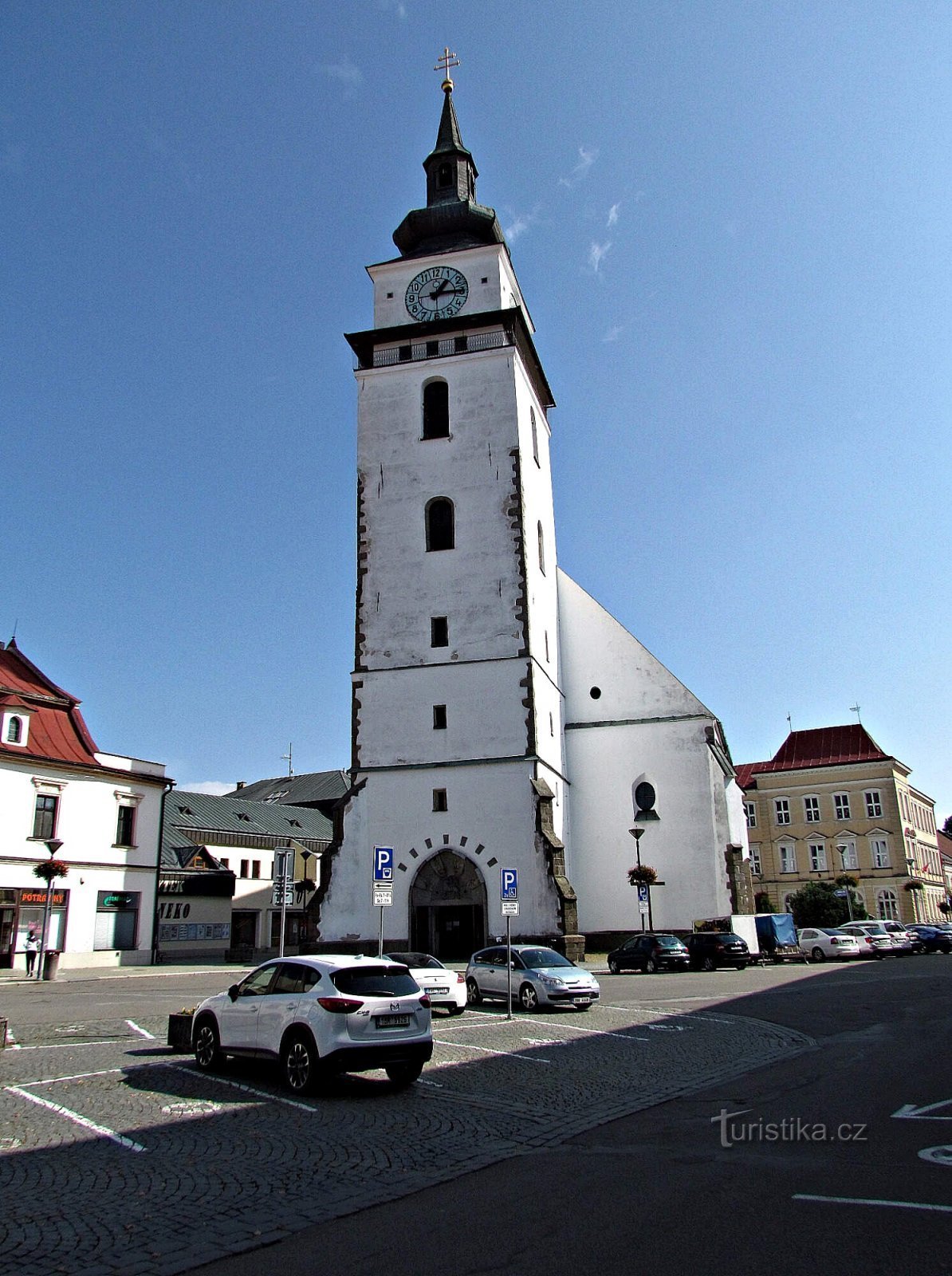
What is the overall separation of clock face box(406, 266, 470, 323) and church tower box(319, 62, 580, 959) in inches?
2.6

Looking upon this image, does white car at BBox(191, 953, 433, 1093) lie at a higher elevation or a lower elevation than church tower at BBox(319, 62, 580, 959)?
lower

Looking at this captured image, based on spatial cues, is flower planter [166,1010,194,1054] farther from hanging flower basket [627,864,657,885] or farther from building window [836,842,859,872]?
building window [836,842,859,872]

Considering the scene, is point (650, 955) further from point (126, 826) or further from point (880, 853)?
point (880, 853)

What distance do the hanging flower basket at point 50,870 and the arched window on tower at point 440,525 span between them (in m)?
15.5

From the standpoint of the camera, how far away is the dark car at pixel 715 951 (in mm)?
30859

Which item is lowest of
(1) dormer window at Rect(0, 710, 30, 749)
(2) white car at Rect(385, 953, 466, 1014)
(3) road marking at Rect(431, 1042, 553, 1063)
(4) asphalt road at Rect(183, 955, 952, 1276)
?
(4) asphalt road at Rect(183, 955, 952, 1276)

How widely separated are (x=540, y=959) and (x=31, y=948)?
20900 millimetres

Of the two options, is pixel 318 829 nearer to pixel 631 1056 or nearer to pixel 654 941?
pixel 654 941

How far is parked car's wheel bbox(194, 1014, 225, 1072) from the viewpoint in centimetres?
1200

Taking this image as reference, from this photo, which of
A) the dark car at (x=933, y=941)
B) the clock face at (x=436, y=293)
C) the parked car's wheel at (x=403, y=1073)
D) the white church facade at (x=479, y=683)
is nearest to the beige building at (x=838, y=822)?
the dark car at (x=933, y=941)

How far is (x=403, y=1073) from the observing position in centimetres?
1124

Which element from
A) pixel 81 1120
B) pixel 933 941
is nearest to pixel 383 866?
pixel 81 1120

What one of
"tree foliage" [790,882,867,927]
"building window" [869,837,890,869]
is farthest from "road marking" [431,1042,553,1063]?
"building window" [869,837,890,869]

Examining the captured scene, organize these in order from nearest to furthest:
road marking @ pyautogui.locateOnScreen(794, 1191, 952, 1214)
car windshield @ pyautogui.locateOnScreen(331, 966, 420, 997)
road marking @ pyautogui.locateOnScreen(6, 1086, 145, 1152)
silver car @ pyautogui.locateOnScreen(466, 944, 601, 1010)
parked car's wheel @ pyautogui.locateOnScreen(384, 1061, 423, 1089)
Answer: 1. road marking @ pyautogui.locateOnScreen(794, 1191, 952, 1214)
2. road marking @ pyautogui.locateOnScreen(6, 1086, 145, 1152)
3. car windshield @ pyautogui.locateOnScreen(331, 966, 420, 997)
4. parked car's wheel @ pyautogui.locateOnScreen(384, 1061, 423, 1089)
5. silver car @ pyautogui.locateOnScreen(466, 944, 601, 1010)
